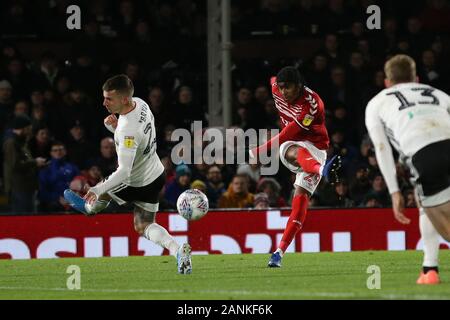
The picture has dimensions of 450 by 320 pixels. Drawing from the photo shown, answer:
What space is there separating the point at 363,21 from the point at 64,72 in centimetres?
486

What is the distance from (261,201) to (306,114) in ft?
14.3

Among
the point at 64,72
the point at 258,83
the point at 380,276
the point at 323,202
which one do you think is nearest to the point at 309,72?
the point at 258,83

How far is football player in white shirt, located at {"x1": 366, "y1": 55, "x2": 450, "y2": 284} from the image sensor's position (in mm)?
9836

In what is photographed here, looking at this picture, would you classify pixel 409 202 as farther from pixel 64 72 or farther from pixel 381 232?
pixel 64 72

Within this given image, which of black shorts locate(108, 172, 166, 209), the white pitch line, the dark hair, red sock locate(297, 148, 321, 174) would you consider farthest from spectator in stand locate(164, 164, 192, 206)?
the white pitch line

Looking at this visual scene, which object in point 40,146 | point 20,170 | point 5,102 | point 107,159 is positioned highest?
point 5,102

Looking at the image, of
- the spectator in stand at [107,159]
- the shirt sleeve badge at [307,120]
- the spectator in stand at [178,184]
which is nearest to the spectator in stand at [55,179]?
the spectator in stand at [107,159]

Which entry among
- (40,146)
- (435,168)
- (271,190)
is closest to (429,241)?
(435,168)

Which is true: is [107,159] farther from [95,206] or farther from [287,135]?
[95,206]

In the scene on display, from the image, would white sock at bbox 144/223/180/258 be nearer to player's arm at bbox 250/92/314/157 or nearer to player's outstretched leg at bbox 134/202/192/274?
player's outstretched leg at bbox 134/202/192/274

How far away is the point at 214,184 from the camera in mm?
17891

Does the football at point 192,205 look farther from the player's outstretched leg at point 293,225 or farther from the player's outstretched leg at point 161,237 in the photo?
the player's outstretched leg at point 293,225

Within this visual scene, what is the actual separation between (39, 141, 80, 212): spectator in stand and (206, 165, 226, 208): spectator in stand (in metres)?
1.84

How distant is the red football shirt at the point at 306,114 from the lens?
43.3ft
